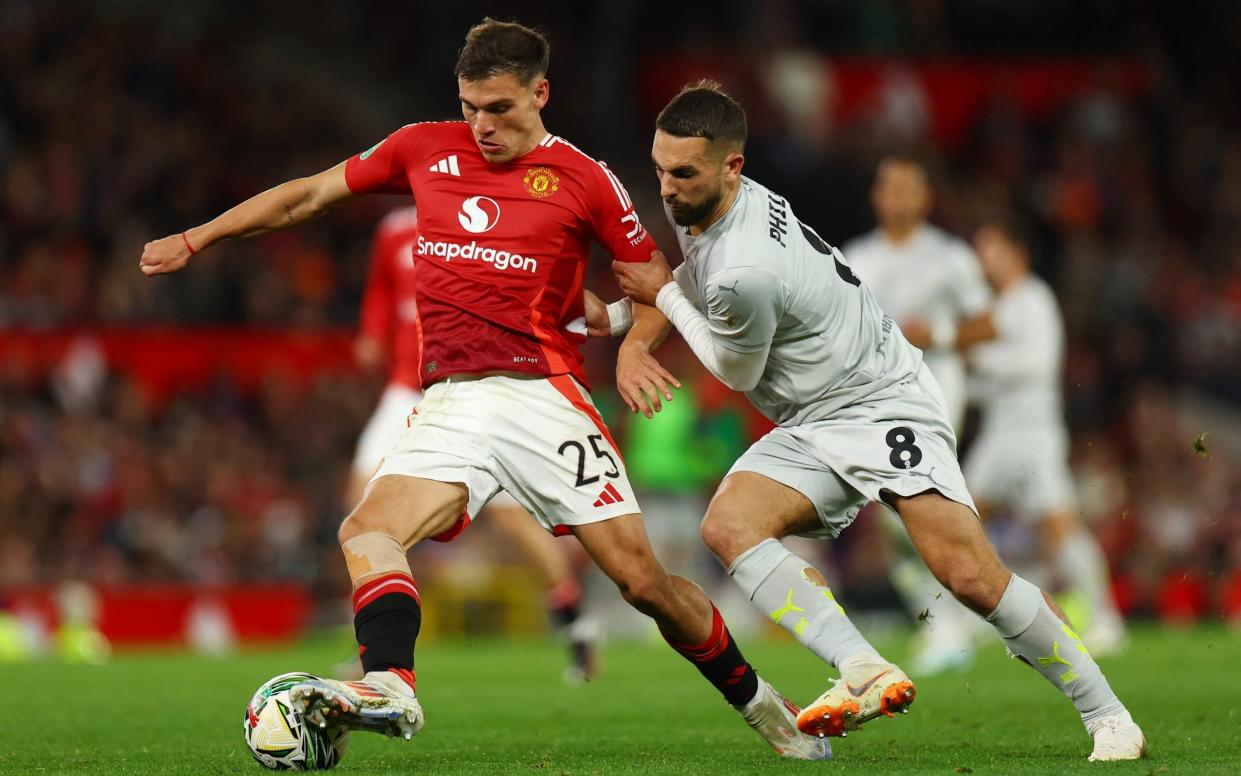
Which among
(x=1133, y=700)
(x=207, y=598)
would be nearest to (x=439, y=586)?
(x=207, y=598)

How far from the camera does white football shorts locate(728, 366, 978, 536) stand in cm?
579

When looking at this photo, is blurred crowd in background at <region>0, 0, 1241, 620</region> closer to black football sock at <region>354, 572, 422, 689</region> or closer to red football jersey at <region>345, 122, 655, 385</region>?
red football jersey at <region>345, 122, 655, 385</region>

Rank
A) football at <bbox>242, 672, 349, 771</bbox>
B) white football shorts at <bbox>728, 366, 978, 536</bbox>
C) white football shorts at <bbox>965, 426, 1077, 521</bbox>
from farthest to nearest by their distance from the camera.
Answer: white football shorts at <bbox>965, 426, 1077, 521</bbox>, white football shorts at <bbox>728, 366, 978, 536</bbox>, football at <bbox>242, 672, 349, 771</bbox>

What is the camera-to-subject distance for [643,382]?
574 centimetres

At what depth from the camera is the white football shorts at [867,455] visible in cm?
579

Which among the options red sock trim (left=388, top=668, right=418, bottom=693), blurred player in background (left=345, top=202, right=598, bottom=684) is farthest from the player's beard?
blurred player in background (left=345, top=202, right=598, bottom=684)

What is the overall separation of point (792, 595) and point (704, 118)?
1.57 m

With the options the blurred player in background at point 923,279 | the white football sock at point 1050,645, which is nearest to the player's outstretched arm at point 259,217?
the white football sock at point 1050,645

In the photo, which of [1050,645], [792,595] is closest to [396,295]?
[792,595]

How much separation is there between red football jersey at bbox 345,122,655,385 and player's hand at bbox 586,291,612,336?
0.08 meters

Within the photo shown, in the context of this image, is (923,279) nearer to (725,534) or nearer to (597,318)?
(597,318)

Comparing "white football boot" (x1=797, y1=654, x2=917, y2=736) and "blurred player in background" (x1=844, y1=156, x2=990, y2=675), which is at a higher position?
"blurred player in background" (x1=844, y1=156, x2=990, y2=675)

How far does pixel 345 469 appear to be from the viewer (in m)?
16.5

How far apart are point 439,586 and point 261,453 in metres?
2.29
